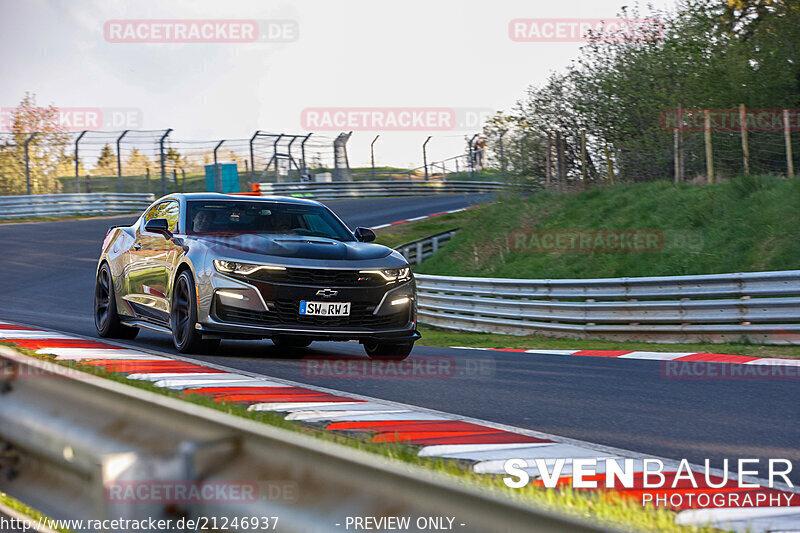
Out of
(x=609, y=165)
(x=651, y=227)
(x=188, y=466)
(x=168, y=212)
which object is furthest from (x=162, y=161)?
(x=188, y=466)

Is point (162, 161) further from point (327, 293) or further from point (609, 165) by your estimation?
point (327, 293)

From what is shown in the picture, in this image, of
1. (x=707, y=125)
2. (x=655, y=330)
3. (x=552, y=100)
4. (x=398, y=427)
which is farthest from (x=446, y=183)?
(x=398, y=427)

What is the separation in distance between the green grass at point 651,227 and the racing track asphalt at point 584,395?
691cm

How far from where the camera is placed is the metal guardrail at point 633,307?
490 inches

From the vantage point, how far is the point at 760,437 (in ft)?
18.4

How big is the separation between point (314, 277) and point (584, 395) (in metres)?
2.56

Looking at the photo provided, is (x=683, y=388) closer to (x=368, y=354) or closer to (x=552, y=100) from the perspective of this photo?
(x=368, y=354)

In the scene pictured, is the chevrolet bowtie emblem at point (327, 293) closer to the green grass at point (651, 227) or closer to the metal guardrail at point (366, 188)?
the green grass at point (651, 227)

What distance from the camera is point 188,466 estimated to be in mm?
2654

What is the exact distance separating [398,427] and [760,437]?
6.94ft

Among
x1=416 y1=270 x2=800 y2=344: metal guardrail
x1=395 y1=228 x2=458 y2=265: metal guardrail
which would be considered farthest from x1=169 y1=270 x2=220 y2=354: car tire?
x1=395 y1=228 x2=458 y2=265: metal guardrail

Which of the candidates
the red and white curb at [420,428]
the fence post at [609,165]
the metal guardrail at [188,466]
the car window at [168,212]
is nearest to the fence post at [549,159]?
the fence post at [609,165]

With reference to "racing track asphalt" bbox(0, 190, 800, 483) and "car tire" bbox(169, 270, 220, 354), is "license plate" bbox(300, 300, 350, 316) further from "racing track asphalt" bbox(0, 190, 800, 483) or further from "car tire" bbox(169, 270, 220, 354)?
"car tire" bbox(169, 270, 220, 354)

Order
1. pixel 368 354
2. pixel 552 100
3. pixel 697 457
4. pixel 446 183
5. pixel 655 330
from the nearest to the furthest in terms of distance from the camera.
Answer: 1. pixel 697 457
2. pixel 368 354
3. pixel 655 330
4. pixel 552 100
5. pixel 446 183
